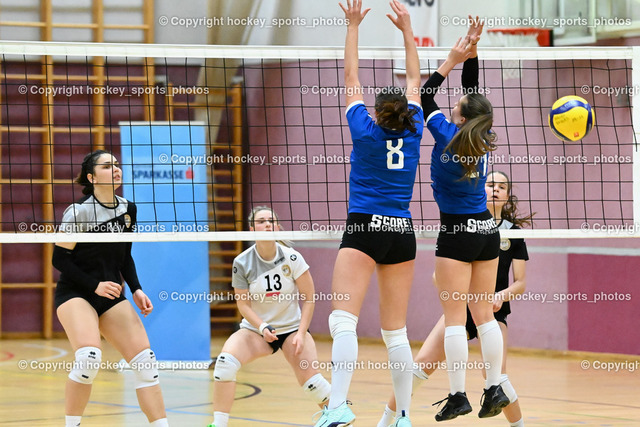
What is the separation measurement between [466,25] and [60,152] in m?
5.31

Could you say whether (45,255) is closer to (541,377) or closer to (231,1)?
(231,1)

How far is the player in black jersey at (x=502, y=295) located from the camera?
225 inches

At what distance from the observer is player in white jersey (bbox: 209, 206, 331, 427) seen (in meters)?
5.57

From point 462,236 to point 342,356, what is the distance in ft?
2.90

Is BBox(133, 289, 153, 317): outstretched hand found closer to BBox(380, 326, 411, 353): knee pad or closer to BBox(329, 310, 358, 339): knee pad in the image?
BBox(329, 310, 358, 339): knee pad

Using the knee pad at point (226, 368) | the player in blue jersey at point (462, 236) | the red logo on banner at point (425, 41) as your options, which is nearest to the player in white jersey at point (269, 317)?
the knee pad at point (226, 368)

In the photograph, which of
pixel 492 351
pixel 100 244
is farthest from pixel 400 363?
pixel 100 244

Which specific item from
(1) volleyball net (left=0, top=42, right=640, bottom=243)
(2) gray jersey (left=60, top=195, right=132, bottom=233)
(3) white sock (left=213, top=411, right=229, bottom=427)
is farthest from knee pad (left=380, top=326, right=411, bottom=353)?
(2) gray jersey (left=60, top=195, right=132, bottom=233)

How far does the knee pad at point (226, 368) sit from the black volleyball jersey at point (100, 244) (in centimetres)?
64

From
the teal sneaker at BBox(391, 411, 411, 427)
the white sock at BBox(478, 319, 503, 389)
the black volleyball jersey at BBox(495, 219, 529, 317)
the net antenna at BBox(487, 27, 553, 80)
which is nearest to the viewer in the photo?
the teal sneaker at BBox(391, 411, 411, 427)

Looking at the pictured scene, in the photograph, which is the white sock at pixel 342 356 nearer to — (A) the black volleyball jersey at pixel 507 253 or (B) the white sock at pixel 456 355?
(B) the white sock at pixel 456 355

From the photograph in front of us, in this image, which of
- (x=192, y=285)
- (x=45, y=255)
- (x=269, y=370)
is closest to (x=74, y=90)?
(x=45, y=255)

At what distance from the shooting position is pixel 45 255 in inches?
497

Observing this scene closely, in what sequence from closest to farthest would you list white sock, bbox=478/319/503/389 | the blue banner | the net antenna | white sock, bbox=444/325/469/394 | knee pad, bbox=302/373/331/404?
white sock, bbox=444/325/469/394
white sock, bbox=478/319/503/389
knee pad, bbox=302/373/331/404
the blue banner
the net antenna
